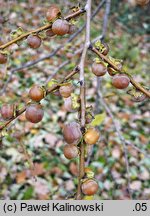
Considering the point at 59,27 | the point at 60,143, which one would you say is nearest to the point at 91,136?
the point at 59,27

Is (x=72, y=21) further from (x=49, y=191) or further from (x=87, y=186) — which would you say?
(x=49, y=191)

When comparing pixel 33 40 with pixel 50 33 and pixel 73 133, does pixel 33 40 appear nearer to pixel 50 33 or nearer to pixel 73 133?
pixel 50 33

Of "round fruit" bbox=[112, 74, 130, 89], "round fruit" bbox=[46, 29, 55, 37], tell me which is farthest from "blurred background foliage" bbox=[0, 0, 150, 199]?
"round fruit" bbox=[112, 74, 130, 89]

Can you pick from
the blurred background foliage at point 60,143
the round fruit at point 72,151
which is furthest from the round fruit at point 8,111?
the blurred background foliage at point 60,143

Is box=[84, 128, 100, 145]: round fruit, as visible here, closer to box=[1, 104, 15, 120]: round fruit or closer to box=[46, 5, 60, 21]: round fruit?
box=[1, 104, 15, 120]: round fruit

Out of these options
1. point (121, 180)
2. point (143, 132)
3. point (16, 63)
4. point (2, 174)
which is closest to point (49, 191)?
point (2, 174)

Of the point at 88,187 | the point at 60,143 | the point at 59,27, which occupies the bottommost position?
the point at 88,187

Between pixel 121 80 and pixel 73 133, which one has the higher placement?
pixel 121 80

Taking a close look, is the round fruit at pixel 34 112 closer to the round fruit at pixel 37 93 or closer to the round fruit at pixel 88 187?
the round fruit at pixel 37 93
